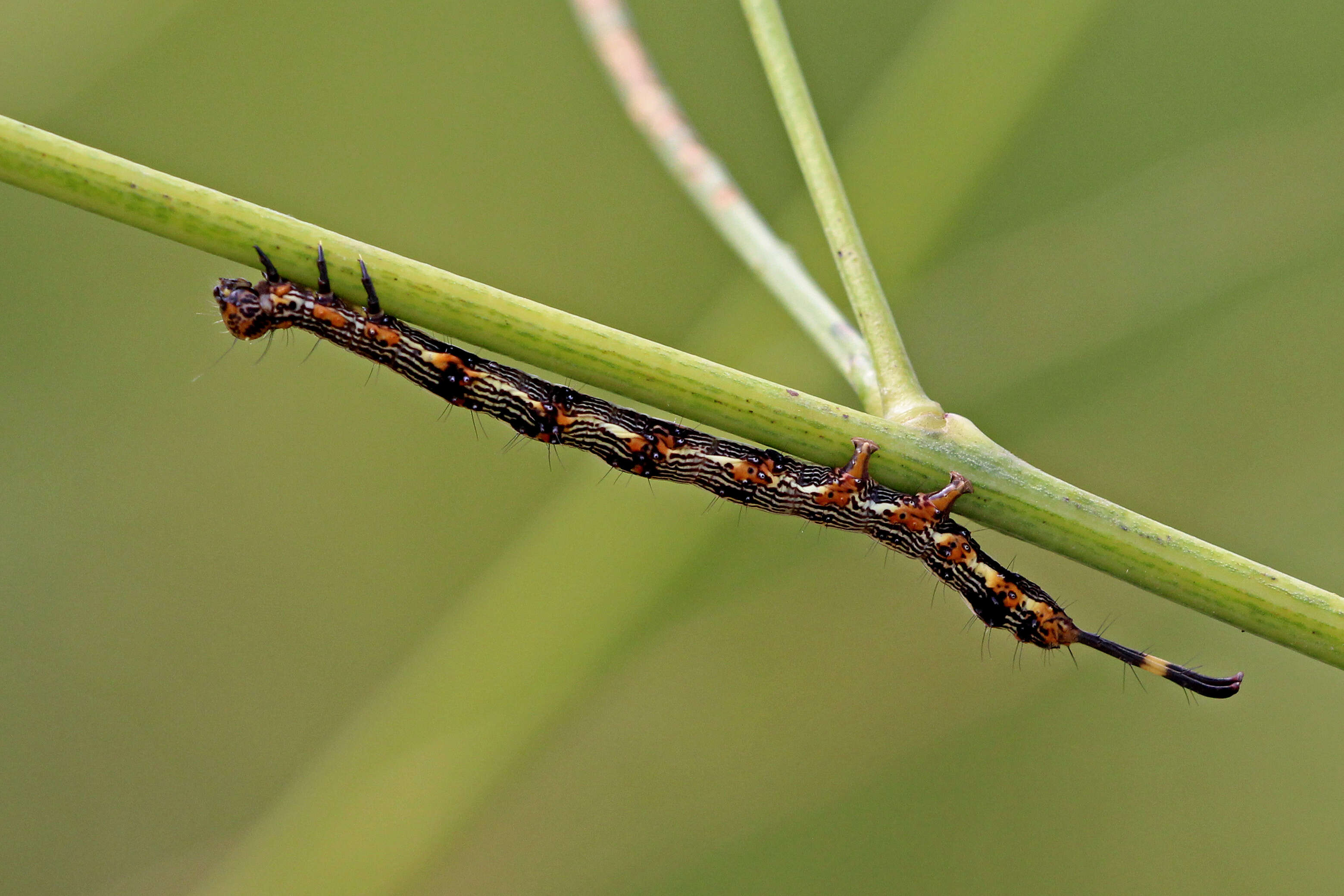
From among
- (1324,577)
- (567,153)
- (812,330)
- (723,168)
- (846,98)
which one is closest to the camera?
(812,330)

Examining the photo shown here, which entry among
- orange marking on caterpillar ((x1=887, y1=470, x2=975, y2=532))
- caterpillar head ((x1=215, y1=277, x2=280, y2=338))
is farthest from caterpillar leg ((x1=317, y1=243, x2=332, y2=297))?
orange marking on caterpillar ((x1=887, y1=470, x2=975, y2=532))

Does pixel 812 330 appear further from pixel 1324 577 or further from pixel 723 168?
pixel 1324 577

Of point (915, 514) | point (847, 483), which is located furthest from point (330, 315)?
point (915, 514)

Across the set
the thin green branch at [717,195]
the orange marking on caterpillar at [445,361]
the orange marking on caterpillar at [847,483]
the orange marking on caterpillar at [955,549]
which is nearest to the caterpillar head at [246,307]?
the orange marking on caterpillar at [445,361]

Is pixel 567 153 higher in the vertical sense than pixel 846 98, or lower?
lower

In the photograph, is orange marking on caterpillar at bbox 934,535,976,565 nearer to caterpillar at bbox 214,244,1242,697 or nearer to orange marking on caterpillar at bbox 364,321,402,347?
caterpillar at bbox 214,244,1242,697

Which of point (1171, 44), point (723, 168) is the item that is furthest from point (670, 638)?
point (1171, 44)
